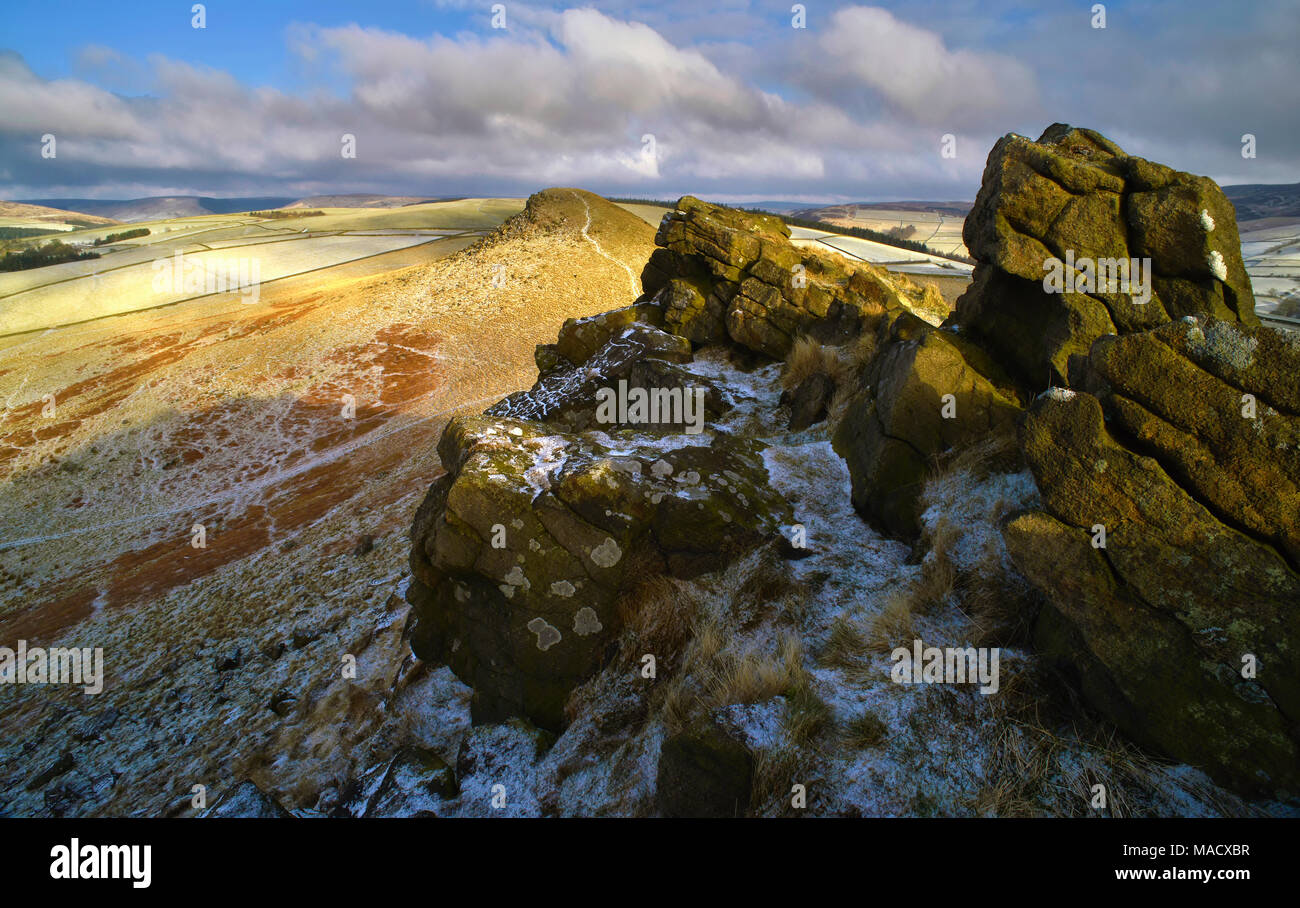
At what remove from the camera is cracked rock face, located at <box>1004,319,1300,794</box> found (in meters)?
3.85

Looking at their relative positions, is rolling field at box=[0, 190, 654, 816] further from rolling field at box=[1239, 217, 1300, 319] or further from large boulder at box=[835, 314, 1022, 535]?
rolling field at box=[1239, 217, 1300, 319]

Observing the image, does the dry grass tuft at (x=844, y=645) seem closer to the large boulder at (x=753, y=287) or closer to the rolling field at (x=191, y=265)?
the large boulder at (x=753, y=287)

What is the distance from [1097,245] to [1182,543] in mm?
5247

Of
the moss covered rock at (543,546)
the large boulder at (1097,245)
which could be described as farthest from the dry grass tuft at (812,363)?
A: the moss covered rock at (543,546)

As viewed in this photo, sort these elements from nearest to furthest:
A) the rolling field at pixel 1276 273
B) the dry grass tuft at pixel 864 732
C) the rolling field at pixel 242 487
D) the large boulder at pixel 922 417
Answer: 1. the dry grass tuft at pixel 864 732
2. the large boulder at pixel 922 417
3. the rolling field at pixel 242 487
4. the rolling field at pixel 1276 273

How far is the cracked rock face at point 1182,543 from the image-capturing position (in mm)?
3854

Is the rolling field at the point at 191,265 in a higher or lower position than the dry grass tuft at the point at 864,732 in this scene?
higher

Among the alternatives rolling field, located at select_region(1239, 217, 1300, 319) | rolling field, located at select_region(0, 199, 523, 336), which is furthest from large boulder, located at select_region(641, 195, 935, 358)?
rolling field, located at select_region(0, 199, 523, 336)

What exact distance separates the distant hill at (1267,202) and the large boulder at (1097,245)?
110096 mm

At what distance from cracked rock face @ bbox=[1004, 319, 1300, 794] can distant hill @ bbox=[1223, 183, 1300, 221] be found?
11456 centimetres

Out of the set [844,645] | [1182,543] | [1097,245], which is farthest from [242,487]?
[1182,543]

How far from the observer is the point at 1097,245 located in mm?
7609

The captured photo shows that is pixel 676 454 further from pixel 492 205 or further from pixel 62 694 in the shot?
pixel 492 205

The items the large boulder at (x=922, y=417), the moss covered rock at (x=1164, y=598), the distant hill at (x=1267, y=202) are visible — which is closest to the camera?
the moss covered rock at (x=1164, y=598)
